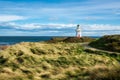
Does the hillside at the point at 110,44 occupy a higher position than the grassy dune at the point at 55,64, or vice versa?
the hillside at the point at 110,44

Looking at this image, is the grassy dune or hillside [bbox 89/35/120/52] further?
hillside [bbox 89/35/120/52]

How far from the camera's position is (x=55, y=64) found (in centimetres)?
2145

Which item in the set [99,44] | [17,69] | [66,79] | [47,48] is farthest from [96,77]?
[99,44]

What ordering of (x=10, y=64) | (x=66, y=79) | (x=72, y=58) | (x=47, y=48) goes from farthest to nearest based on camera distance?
(x=47, y=48), (x=72, y=58), (x=10, y=64), (x=66, y=79)

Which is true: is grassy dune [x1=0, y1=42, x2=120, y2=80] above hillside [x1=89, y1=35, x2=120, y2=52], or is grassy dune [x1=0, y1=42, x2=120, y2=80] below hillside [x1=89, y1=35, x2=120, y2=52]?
below

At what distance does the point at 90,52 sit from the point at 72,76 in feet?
26.2

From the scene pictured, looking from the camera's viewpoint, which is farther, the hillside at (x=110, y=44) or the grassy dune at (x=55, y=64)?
the hillside at (x=110, y=44)

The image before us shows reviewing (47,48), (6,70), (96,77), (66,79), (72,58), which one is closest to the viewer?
(96,77)

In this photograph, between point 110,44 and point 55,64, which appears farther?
point 110,44

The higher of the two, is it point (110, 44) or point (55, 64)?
point (110, 44)

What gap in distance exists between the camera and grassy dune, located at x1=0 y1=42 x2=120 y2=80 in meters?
17.5

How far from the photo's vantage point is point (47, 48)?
24656 mm

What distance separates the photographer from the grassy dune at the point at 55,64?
17.5 m

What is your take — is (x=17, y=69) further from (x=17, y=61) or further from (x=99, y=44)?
(x=99, y=44)
